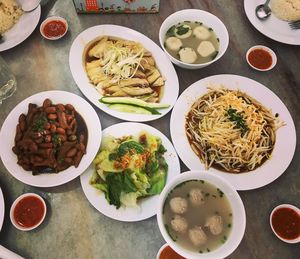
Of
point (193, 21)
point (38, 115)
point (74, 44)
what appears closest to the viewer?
point (38, 115)

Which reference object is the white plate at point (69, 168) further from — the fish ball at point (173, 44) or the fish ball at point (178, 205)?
the fish ball at point (173, 44)

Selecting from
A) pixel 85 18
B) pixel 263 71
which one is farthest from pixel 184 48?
pixel 85 18

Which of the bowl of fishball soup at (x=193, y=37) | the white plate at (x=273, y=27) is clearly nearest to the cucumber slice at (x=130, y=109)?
the bowl of fishball soup at (x=193, y=37)

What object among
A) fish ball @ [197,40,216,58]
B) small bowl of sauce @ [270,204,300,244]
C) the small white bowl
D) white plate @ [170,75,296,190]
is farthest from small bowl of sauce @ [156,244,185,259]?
the small white bowl

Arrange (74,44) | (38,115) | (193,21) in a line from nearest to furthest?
(38,115)
(74,44)
(193,21)

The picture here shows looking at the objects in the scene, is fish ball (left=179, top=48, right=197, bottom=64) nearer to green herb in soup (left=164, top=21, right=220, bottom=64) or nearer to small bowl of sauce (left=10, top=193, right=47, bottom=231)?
green herb in soup (left=164, top=21, right=220, bottom=64)

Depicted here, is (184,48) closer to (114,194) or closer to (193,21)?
(193,21)
